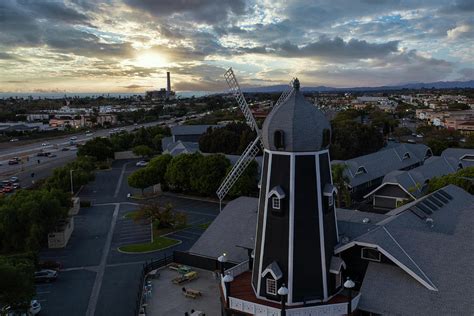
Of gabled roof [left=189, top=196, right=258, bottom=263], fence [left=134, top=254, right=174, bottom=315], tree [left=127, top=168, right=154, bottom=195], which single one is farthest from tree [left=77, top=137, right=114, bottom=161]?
gabled roof [left=189, top=196, right=258, bottom=263]

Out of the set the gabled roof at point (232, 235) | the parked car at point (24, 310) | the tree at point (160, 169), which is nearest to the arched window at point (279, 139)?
the gabled roof at point (232, 235)

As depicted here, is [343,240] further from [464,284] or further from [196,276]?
[196,276]

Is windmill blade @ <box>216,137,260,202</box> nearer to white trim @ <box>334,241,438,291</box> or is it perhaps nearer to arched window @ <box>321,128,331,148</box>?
arched window @ <box>321,128,331,148</box>

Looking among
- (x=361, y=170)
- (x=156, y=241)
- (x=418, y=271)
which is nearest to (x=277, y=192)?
(x=418, y=271)

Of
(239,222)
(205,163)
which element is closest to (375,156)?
(205,163)

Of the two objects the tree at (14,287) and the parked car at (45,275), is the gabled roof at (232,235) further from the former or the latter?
the tree at (14,287)

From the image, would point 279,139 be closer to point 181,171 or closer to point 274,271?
point 274,271

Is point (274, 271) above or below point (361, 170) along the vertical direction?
above

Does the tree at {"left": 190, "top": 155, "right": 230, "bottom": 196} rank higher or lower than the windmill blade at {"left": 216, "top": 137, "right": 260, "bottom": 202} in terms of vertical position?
lower
